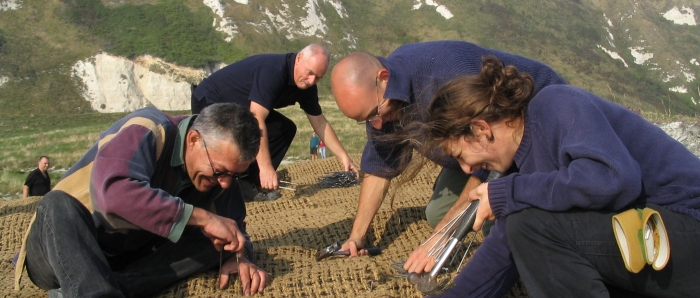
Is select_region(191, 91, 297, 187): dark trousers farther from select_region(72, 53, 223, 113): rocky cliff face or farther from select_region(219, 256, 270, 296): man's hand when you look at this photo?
select_region(72, 53, 223, 113): rocky cliff face

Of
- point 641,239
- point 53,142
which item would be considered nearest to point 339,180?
point 641,239

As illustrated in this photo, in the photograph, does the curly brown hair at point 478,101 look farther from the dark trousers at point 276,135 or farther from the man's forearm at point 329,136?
the dark trousers at point 276,135

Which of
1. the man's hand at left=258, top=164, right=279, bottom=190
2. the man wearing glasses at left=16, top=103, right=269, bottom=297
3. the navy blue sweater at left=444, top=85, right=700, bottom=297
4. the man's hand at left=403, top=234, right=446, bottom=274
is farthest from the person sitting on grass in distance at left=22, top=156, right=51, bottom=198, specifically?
the navy blue sweater at left=444, top=85, right=700, bottom=297

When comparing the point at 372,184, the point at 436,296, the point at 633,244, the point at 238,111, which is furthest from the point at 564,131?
the point at 372,184

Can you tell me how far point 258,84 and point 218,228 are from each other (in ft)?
7.82

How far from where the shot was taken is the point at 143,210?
2475mm

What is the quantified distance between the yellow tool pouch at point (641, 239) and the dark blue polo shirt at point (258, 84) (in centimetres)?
319

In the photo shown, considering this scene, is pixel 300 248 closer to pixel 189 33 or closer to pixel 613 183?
pixel 613 183

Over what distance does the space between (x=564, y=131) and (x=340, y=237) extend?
1945 millimetres

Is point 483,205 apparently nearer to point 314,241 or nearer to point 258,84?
point 314,241

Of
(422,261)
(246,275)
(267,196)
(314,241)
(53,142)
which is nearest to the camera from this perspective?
(422,261)

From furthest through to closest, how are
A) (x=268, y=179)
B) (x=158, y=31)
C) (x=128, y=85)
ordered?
(x=158, y=31)
(x=128, y=85)
(x=268, y=179)

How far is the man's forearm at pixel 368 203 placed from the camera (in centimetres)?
370

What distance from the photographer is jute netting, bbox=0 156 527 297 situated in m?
2.97
